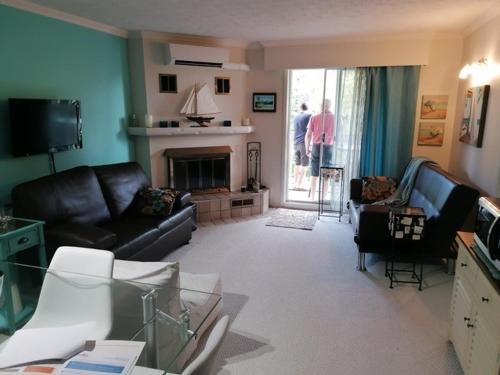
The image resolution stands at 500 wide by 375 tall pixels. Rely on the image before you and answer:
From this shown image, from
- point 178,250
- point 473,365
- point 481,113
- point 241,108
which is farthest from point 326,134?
point 473,365

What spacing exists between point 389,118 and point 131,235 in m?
3.64

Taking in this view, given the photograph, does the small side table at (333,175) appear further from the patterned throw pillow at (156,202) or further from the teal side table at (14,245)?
the teal side table at (14,245)

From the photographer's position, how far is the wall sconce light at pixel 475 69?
144 inches

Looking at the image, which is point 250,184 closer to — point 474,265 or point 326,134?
point 326,134

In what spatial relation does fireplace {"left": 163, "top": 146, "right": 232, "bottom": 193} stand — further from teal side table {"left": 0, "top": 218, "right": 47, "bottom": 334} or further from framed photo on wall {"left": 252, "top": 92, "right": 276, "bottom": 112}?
teal side table {"left": 0, "top": 218, "right": 47, "bottom": 334}

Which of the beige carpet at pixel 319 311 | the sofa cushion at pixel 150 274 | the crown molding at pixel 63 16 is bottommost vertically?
the beige carpet at pixel 319 311

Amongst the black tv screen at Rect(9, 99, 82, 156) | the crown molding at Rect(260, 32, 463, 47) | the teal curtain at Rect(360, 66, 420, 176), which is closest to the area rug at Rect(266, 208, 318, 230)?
the teal curtain at Rect(360, 66, 420, 176)

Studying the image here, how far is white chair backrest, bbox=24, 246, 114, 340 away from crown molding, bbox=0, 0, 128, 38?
255cm

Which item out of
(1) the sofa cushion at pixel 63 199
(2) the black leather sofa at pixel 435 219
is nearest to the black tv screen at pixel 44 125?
(1) the sofa cushion at pixel 63 199

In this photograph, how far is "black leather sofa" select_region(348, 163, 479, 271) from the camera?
3186 millimetres

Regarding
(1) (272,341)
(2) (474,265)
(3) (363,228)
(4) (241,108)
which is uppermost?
(4) (241,108)

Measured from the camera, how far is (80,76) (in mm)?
4008

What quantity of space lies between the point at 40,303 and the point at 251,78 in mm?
4386

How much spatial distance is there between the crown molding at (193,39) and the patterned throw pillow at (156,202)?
2.09m
